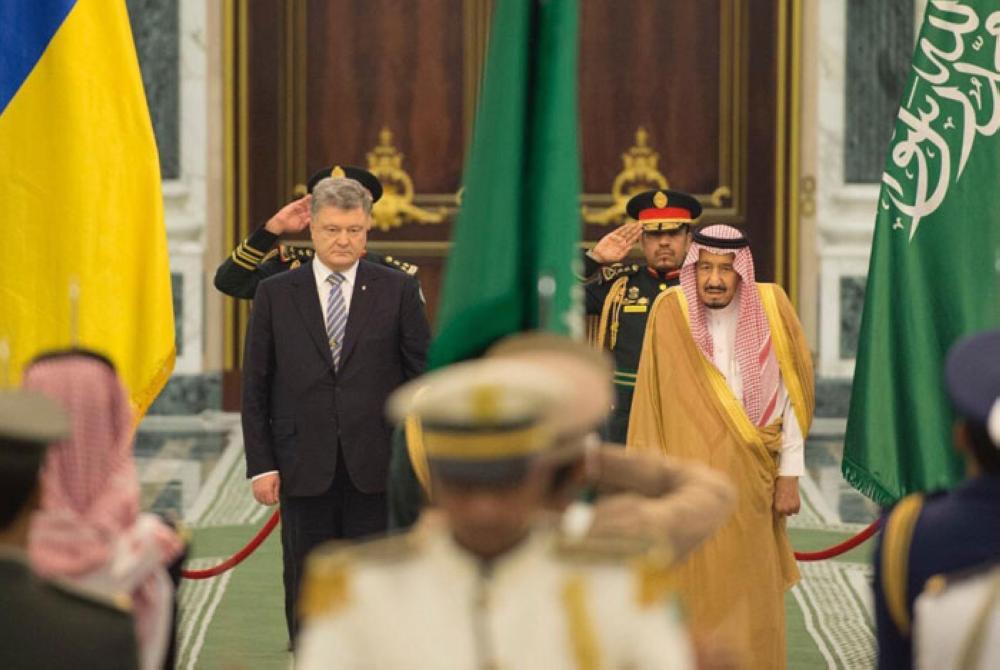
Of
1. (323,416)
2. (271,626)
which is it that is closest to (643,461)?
(323,416)

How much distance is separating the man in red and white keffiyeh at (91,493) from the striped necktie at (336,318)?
351cm

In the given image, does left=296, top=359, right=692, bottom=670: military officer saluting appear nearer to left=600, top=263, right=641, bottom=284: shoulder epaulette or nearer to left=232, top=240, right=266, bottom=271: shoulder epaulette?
left=232, top=240, right=266, bottom=271: shoulder epaulette

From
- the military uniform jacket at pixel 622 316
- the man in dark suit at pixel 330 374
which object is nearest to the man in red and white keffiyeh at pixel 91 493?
the man in dark suit at pixel 330 374

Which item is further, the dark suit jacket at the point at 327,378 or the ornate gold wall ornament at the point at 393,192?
the ornate gold wall ornament at the point at 393,192

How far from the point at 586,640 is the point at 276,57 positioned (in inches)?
443

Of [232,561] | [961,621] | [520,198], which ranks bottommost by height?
[232,561]

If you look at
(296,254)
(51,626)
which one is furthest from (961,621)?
(296,254)

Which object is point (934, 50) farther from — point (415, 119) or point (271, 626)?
point (415, 119)

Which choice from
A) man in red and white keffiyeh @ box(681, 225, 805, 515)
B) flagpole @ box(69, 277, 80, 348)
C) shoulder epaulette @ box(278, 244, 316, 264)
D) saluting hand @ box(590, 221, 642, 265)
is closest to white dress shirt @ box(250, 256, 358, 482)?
man in red and white keffiyeh @ box(681, 225, 805, 515)

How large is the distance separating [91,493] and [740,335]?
4.21 meters

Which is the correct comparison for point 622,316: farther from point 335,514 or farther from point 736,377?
point 335,514

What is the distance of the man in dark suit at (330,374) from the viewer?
6590 mm

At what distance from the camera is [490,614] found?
249 centimetres

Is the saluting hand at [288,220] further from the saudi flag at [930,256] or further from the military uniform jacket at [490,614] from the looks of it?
the military uniform jacket at [490,614]
